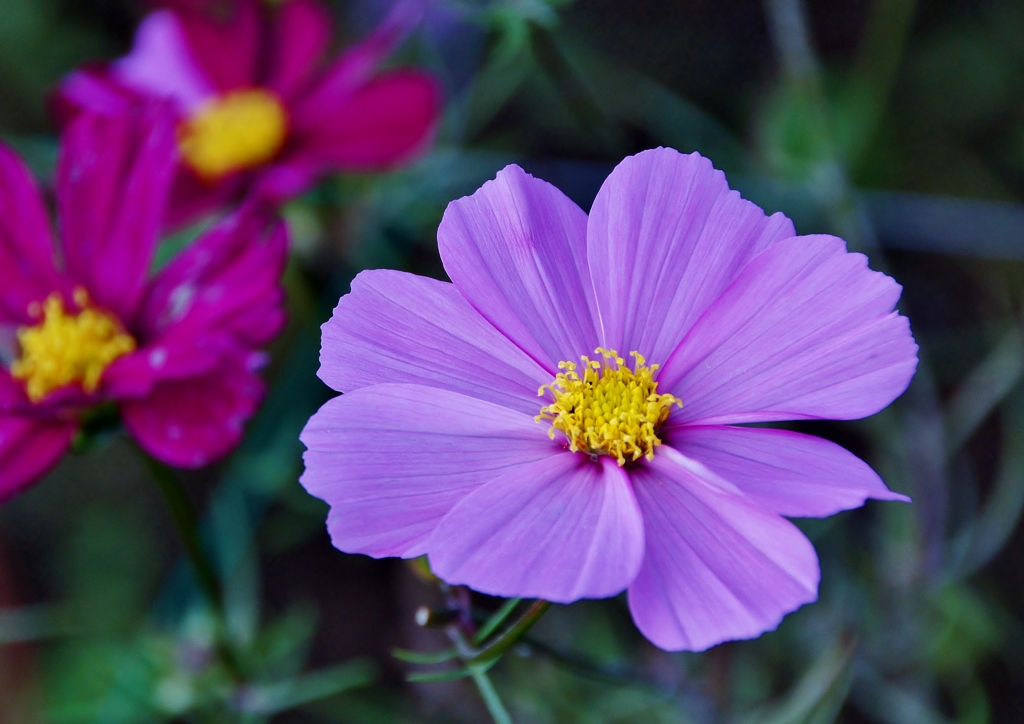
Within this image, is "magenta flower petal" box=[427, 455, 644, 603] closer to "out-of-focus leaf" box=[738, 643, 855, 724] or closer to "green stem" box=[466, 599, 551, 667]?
"green stem" box=[466, 599, 551, 667]

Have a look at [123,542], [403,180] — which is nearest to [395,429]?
[403,180]

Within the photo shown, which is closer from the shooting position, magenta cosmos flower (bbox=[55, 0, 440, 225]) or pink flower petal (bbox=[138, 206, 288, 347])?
pink flower petal (bbox=[138, 206, 288, 347])

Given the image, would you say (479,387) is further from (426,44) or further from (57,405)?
(426,44)

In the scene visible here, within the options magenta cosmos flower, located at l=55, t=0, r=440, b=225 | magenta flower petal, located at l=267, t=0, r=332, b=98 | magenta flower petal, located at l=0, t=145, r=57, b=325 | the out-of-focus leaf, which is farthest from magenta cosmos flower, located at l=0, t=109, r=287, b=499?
the out-of-focus leaf

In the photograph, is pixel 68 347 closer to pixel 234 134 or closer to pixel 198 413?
pixel 198 413

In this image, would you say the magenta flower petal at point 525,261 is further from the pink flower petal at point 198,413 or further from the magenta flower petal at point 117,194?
the magenta flower petal at point 117,194
